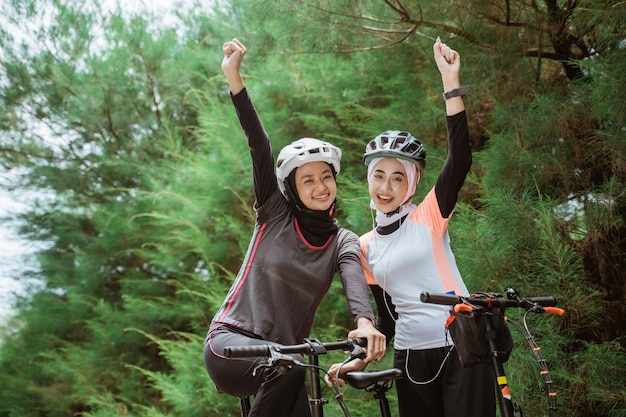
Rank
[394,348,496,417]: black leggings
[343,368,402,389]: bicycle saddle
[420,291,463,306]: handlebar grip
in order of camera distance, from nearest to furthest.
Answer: [420,291,463,306]: handlebar grip, [343,368,402,389]: bicycle saddle, [394,348,496,417]: black leggings

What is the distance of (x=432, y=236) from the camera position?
2682 millimetres

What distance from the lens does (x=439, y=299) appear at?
2.07 metres

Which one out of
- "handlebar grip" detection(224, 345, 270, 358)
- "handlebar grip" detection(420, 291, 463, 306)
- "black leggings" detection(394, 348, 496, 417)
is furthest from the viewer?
"black leggings" detection(394, 348, 496, 417)

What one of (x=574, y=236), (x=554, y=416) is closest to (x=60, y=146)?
(x=574, y=236)

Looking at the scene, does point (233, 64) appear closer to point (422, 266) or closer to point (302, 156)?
point (302, 156)

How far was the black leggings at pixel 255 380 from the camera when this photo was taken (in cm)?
225

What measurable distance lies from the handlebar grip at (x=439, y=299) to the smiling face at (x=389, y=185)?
73 centimetres

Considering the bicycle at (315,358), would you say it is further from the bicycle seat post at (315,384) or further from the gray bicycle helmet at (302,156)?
the gray bicycle helmet at (302,156)

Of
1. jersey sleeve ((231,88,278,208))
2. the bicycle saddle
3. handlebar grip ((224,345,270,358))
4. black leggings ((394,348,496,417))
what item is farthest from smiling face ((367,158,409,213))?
handlebar grip ((224,345,270,358))

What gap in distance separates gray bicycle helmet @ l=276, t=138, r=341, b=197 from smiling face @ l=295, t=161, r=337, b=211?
30 mm

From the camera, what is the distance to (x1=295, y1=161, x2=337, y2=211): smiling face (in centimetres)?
269

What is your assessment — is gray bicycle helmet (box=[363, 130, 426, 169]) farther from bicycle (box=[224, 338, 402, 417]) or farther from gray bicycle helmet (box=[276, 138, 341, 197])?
bicycle (box=[224, 338, 402, 417])

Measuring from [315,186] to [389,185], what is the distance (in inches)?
12.6

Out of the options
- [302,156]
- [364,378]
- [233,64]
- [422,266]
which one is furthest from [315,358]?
A: [233,64]
